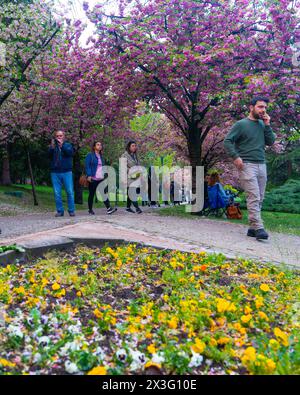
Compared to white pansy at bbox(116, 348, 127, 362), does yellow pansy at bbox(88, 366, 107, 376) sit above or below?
above

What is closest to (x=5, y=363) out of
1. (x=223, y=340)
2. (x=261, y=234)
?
(x=223, y=340)

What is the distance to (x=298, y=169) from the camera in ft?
97.9

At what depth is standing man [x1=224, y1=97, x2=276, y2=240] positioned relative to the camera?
630cm

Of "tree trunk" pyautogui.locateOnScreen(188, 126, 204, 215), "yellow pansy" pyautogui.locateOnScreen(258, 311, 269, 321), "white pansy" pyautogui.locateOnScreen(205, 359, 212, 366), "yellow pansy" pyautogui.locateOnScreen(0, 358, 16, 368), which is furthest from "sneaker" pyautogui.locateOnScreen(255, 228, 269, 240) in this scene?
"tree trunk" pyautogui.locateOnScreen(188, 126, 204, 215)

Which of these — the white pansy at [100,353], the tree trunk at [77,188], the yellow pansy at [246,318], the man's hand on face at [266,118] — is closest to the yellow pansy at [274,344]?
the yellow pansy at [246,318]

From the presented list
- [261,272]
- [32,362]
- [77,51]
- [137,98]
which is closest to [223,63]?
[137,98]

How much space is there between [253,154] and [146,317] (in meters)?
4.29

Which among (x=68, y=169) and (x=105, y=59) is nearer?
(x=68, y=169)

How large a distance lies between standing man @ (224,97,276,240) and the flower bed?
2246mm

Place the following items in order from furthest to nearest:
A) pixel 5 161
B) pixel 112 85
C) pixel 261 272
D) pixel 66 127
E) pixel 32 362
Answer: pixel 5 161 < pixel 66 127 < pixel 112 85 < pixel 261 272 < pixel 32 362

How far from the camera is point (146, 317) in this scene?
107 inches

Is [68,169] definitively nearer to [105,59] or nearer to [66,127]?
[105,59]

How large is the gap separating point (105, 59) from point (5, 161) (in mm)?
17491

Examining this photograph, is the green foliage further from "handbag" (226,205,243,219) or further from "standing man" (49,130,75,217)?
"handbag" (226,205,243,219)
